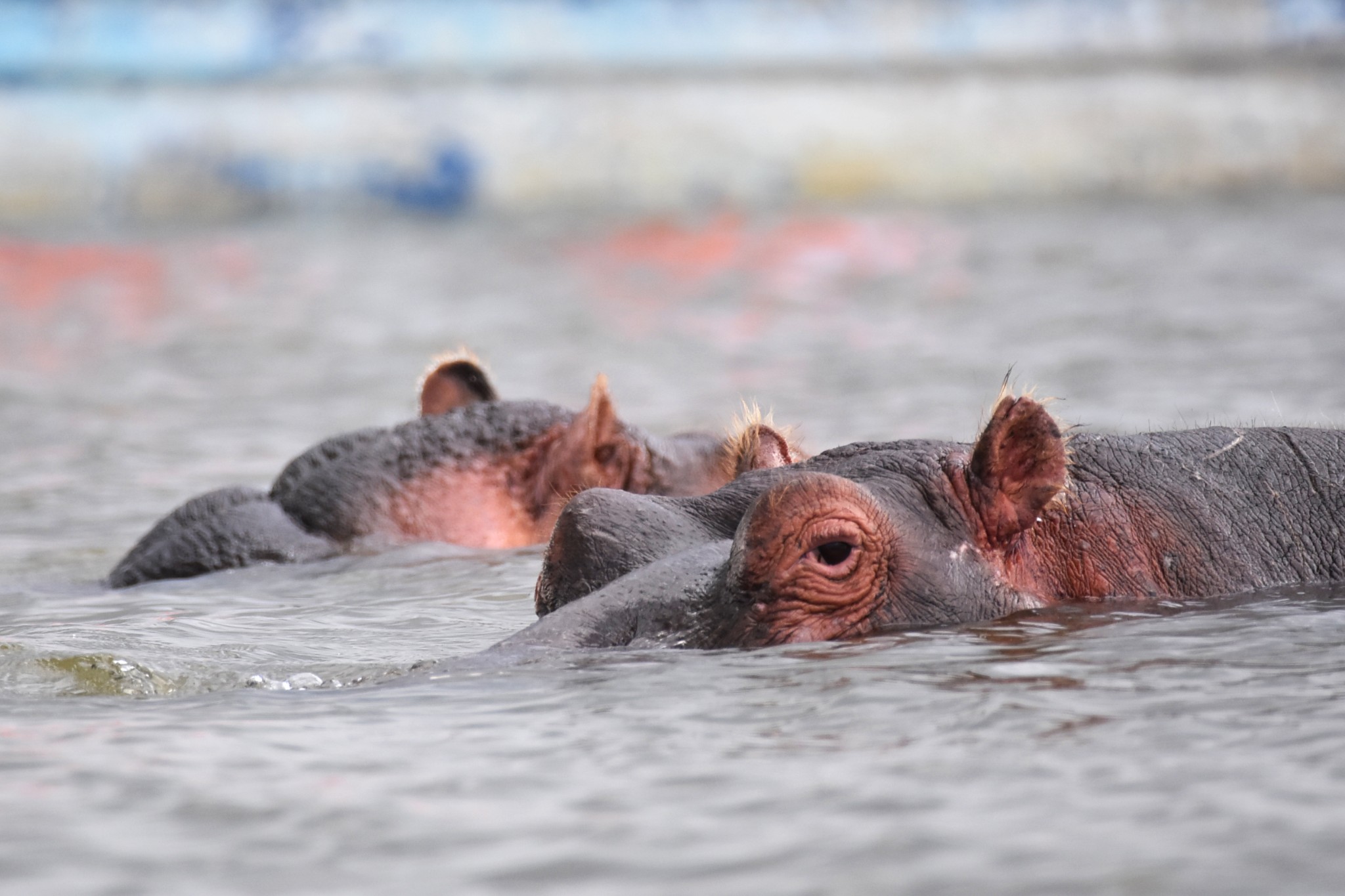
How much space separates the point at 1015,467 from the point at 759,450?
25.7 inches

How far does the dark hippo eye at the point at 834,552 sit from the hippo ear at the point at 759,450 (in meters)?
0.52

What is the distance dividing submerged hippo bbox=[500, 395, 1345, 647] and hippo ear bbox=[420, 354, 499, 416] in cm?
264

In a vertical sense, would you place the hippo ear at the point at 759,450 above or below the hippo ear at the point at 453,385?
below

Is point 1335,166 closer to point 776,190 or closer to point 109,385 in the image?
point 776,190

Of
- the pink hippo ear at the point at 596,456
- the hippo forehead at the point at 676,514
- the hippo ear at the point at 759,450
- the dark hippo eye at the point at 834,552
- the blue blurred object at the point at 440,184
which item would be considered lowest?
the dark hippo eye at the point at 834,552

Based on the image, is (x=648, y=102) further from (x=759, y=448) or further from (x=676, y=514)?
(x=676, y=514)

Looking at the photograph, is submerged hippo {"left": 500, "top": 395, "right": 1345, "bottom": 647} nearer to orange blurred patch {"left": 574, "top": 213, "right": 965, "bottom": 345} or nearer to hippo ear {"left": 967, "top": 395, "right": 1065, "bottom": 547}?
hippo ear {"left": 967, "top": 395, "right": 1065, "bottom": 547}

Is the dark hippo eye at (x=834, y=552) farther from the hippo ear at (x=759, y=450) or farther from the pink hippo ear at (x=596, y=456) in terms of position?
the pink hippo ear at (x=596, y=456)

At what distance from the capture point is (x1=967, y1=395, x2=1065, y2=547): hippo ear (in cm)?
401

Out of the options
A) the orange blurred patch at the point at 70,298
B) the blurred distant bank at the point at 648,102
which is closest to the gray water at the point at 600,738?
the orange blurred patch at the point at 70,298

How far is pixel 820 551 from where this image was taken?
155 inches

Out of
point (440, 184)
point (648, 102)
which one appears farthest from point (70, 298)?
point (648, 102)

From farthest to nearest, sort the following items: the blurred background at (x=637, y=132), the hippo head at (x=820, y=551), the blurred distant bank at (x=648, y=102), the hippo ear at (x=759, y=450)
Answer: the blurred distant bank at (x=648, y=102) < the blurred background at (x=637, y=132) < the hippo ear at (x=759, y=450) < the hippo head at (x=820, y=551)

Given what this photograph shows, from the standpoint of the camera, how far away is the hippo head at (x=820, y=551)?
3.92 m
